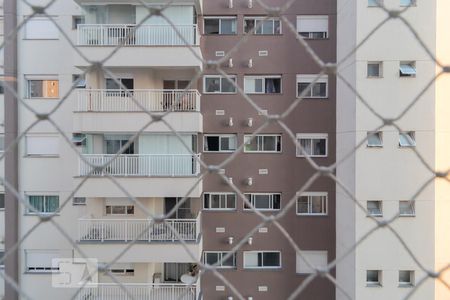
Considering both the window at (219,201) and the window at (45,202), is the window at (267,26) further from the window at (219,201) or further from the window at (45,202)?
the window at (45,202)

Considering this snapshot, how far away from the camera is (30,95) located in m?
3.69

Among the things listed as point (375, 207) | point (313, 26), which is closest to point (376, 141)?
point (375, 207)

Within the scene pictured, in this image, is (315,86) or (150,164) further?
(315,86)

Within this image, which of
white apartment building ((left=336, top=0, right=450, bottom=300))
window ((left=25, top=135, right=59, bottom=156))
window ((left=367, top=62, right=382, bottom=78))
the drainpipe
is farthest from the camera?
window ((left=25, top=135, right=59, bottom=156))

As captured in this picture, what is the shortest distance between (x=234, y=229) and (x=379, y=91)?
172cm

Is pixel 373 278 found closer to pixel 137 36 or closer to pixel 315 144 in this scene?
pixel 315 144

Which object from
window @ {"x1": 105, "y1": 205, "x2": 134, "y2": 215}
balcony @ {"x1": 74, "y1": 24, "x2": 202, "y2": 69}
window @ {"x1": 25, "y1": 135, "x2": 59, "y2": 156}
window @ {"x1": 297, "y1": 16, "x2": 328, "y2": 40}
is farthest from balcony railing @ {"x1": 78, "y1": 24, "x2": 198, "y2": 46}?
window @ {"x1": 105, "y1": 205, "x2": 134, "y2": 215}

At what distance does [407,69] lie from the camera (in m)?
3.23

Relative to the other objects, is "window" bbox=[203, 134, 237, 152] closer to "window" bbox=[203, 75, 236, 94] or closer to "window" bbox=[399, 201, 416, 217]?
"window" bbox=[203, 75, 236, 94]

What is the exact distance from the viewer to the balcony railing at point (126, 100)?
3238 mm

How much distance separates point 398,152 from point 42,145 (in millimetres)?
3076

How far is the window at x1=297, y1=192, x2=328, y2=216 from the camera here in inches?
146

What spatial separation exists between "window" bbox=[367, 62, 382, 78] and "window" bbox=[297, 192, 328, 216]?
1.14 meters

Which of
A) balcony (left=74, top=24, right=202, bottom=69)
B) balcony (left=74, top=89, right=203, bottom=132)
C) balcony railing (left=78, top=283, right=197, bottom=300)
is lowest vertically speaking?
balcony railing (left=78, top=283, right=197, bottom=300)
